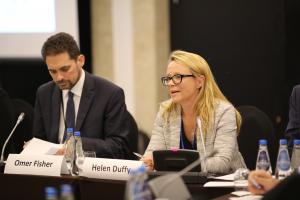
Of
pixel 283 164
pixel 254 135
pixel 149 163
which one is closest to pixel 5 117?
pixel 149 163

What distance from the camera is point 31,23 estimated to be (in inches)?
280

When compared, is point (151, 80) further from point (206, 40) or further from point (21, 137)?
point (21, 137)

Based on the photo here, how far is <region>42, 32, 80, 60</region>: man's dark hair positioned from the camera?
4496 millimetres

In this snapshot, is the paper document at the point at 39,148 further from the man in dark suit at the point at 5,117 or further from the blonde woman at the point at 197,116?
the man in dark suit at the point at 5,117

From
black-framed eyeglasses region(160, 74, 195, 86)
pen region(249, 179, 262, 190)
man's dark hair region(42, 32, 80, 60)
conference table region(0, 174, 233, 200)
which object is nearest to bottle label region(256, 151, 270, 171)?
conference table region(0, 174, 233, 200)

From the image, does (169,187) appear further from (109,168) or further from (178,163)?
(109,168)

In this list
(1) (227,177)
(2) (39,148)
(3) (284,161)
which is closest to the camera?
(3) (284,161)

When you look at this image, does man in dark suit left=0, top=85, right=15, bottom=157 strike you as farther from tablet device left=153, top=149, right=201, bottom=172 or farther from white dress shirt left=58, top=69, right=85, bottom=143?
tablet device left=153, top=149, right=201, bottom=172

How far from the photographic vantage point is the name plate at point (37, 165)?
374cm

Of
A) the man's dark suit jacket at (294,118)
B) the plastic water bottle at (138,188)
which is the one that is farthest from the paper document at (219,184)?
the man's dark suit jacket at (294,118)

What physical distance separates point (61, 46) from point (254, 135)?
1.37 meters

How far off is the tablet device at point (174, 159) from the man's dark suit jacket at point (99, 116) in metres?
0.85


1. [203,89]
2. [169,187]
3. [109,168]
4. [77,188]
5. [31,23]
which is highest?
[31,23]

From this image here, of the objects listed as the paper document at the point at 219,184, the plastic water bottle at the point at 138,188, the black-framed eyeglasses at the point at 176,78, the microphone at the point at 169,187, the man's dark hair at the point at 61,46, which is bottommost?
the paper document at the point at 219,184
